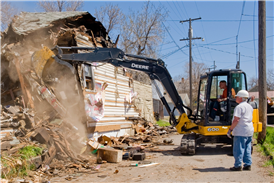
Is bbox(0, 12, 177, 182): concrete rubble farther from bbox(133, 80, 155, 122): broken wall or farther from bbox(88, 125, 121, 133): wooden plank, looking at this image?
bbox(133, 80, 155, 122): broken wall

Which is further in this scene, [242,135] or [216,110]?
[216,110]

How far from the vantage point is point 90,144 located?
8.65 meters

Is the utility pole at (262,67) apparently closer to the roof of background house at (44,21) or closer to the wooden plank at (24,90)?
the roof of background house at (44,21)

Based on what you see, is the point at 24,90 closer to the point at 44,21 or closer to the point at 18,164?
the point at 18,164

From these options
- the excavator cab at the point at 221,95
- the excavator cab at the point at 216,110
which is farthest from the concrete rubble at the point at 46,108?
the excavator cab at the point at 221,95

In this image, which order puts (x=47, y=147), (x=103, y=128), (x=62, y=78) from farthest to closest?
(x=103, y=128) < (x=62, y=78) < (x=47, y=147)

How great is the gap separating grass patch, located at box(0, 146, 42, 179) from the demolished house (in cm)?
132

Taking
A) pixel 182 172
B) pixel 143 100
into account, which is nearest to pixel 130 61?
pixel 182 172

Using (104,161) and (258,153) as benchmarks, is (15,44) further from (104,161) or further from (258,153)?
(258,153)

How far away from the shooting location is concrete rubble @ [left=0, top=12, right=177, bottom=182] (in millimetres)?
6850

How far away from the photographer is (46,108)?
901cm

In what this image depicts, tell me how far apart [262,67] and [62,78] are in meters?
8.25

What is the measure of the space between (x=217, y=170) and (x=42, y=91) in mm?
6436

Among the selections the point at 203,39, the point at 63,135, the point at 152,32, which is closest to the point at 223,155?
the point at 63,135
